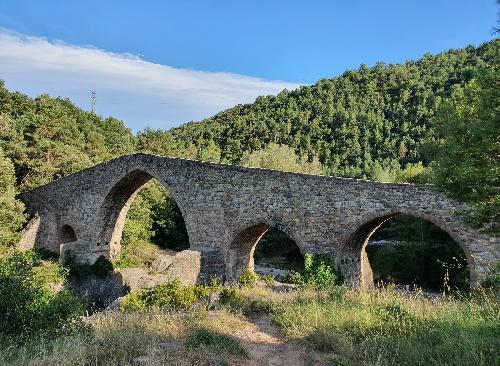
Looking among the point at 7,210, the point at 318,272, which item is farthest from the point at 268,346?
the point at 7,210

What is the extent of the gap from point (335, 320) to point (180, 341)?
235 centimetres

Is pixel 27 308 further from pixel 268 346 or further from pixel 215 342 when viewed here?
pixel 268 346

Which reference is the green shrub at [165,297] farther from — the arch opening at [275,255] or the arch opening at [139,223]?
the arch opening at [275,255]

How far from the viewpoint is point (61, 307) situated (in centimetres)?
686

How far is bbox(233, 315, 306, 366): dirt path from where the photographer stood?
5.41 m

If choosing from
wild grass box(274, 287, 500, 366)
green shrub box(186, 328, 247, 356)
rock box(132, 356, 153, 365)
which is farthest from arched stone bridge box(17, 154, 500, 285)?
rock box(132, 356, 153, 365)

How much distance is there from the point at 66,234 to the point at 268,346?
63.5 ft

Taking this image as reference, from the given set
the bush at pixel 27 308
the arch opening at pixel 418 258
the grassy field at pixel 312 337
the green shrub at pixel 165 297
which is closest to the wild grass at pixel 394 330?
the grassy field at pixel 312 337

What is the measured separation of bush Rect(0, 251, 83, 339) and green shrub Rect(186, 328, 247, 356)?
2.35m

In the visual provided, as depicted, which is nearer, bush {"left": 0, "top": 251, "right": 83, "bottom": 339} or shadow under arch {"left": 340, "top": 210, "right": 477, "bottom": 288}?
bush {"left": 0, "top": 251, "right": 83, "bottom": 339}

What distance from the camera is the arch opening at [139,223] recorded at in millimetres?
20188

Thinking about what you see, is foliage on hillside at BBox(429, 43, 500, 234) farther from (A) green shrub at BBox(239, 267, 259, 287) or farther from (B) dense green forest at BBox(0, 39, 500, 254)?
→ (A) green shrub at BBox(239, 267, 259, 287)

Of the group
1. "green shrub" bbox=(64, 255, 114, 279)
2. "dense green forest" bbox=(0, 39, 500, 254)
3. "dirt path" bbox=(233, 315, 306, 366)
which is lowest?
"green shrub" bbox=(64, 255, 114, 279)

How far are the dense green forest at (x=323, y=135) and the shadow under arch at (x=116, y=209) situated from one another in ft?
4.50
